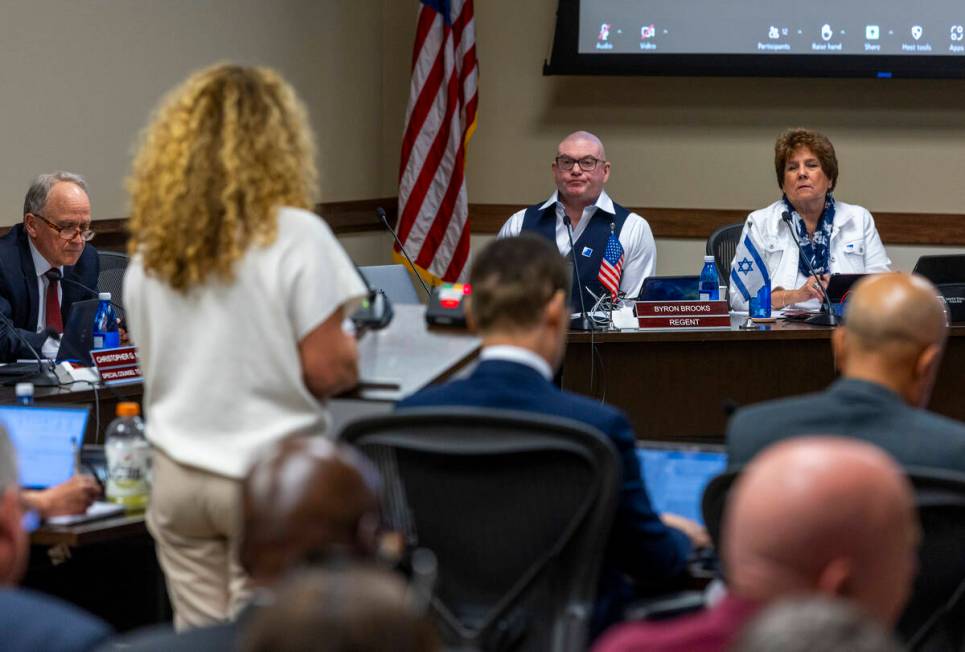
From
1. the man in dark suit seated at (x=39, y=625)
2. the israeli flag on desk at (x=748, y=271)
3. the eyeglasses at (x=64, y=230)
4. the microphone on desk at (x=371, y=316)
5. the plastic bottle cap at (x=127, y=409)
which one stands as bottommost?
the man in dark suit seated at (x=39, y=625)

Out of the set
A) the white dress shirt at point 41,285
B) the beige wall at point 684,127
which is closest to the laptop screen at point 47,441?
the white dress shirt at point 41,285

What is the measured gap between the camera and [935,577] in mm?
1975

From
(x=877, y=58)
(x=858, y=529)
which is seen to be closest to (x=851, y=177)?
(x=877, y=58)

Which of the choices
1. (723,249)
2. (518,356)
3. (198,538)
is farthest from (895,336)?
(723,249)

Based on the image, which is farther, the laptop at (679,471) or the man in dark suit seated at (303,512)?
the laptop at (679,471)

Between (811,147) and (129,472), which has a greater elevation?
(811,147)

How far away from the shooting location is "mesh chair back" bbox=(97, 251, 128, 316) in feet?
15.0

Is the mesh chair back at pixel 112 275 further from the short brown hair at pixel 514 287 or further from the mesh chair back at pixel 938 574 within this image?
the mesh chair back at pixel 938 574

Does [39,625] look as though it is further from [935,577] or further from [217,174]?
[935,577]

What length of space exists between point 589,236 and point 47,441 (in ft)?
9.69

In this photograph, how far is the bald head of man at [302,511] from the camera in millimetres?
1305

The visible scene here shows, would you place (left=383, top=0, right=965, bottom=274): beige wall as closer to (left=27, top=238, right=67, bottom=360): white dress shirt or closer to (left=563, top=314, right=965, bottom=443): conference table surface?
(left=563, top=314, right=965, bottom=443): conference table surface

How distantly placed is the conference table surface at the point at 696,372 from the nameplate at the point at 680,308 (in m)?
0.06

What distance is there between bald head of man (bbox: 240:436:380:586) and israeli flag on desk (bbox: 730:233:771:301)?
3786 mm
